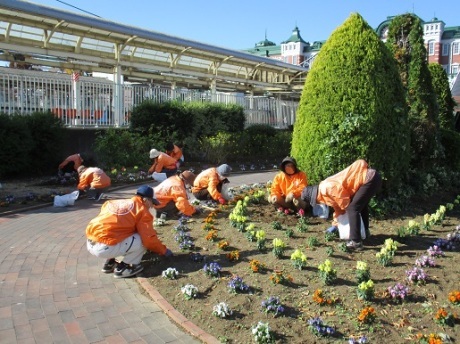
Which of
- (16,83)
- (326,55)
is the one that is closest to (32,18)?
(16,83)

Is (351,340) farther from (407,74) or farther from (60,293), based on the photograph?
(407,74)

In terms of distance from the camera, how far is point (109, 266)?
465 centimetres

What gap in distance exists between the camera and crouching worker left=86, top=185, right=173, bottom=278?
14.3 feet

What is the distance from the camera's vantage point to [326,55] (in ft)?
21.5

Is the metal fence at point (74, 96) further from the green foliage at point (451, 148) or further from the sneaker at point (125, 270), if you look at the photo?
the green foliage at point (451, 148)

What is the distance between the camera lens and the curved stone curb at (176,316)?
3264mm

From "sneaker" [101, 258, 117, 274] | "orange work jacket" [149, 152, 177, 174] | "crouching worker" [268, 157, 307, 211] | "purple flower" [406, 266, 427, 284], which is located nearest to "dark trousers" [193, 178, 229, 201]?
"crouching worker" [268, 157, 307, 211]

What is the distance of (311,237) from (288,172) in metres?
1.33

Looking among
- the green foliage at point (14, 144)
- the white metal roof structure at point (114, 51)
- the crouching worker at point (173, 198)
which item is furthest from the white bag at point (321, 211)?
the white metal roof structure at point (114, 51)

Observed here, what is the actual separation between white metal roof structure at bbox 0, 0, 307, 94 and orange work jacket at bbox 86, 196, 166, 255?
9.46 m

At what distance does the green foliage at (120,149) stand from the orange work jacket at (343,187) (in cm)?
744

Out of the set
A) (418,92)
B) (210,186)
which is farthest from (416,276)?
(418,92)

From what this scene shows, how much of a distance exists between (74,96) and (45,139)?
2.03 meters

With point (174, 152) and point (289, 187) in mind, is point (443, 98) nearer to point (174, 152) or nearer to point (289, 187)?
point (289, 187)
